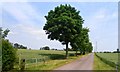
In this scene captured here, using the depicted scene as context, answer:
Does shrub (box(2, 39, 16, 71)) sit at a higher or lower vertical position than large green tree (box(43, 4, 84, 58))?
lower

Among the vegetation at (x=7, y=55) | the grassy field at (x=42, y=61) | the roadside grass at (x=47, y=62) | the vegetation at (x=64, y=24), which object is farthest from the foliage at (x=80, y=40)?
the vegetation at (x=7, y=55)

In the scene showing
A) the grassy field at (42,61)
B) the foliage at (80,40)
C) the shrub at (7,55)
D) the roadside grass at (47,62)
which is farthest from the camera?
the foliage at (80,40)

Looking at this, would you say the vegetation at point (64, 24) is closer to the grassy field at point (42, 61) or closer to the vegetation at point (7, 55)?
the grassy field at point (42, 61)

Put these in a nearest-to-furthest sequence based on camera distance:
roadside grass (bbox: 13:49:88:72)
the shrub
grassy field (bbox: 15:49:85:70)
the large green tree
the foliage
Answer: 1. the shrub
2. roadside grass (bbox: 13:49:88:72)
3. grassy field (bbox: 15:49:85:70)
4. the large green tree
5. the foliage

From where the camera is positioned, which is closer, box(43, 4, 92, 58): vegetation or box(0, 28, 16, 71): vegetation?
box(0, 28, 16, 71): vegetation

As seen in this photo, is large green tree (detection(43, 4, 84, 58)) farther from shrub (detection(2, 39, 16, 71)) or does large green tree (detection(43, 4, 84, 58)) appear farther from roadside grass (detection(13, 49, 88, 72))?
shrub (detection(2, 39, 16, 71))

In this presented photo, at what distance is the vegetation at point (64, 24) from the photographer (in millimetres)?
53847

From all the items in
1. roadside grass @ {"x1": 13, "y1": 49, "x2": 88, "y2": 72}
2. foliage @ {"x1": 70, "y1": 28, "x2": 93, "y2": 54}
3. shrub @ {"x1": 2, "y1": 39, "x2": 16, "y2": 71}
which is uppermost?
foliage @ {"x1": 70, "y1": 28, "x2": 93, "y2": 54}

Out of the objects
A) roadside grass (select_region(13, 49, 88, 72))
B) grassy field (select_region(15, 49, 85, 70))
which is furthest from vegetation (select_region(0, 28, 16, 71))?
grassy field (select_region(15, 49, 85, 70))

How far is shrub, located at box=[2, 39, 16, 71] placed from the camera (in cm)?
2008

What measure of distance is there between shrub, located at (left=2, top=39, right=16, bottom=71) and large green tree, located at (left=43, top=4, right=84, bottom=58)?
107ft

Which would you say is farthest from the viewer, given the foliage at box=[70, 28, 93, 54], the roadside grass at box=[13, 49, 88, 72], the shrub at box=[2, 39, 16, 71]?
the foliage at box=[70, 28, 93, 54]

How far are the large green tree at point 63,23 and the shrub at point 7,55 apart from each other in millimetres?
32551

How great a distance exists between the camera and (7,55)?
20500 millimetres
